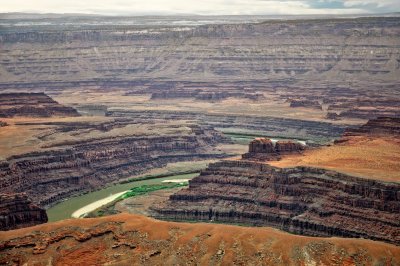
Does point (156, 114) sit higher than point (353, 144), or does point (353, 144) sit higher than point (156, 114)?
point (353, 144)

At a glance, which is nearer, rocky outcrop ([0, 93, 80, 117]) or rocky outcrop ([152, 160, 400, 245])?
rocky outcrop ([152, 160, 400, 245])

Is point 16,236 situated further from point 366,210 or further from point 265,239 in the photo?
point 366,210

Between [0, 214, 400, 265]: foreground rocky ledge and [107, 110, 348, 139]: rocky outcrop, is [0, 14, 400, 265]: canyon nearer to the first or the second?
[0, 214, 400, 265]: foreground rocky ledge

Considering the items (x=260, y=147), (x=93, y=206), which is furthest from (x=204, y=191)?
(x=93, y=206)

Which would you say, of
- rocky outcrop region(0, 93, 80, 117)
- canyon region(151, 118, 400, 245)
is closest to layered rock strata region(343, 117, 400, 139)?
canyon region(151, 118, 400, 245)

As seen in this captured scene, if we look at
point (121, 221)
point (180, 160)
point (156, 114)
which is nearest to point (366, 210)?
point (121, 221)

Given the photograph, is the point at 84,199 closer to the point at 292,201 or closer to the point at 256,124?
the point at 292,201
